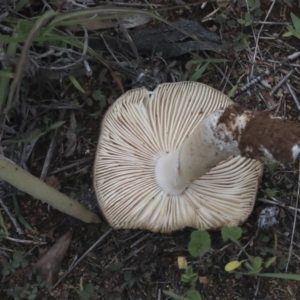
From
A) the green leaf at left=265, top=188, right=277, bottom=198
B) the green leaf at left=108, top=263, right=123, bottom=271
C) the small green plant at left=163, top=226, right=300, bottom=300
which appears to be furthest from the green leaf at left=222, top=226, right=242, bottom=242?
the green leaf at left=108, top=263, right=123, bottom=271

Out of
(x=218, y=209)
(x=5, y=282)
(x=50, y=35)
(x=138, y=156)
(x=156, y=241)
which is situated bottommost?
(x=5, y=282)

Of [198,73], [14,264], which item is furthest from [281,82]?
[14,264]

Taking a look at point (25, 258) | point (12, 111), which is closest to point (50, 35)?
point (12, 111)

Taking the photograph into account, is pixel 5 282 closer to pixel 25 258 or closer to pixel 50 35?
pixel 25 258

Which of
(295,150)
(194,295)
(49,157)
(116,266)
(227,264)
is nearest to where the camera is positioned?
(295,150)

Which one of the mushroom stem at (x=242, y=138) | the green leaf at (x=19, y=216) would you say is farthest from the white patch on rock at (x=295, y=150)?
the green leaf at (x=19, y=216)

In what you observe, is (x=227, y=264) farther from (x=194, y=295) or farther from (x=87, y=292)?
(x=87, y=292)

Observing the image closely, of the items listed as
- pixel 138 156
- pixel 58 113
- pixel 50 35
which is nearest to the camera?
pixel 50 35

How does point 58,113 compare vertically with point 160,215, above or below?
above
